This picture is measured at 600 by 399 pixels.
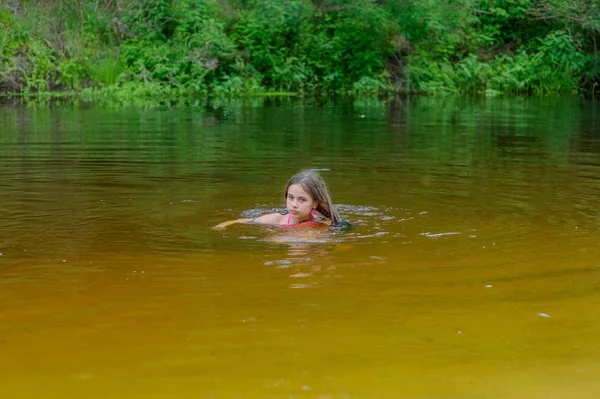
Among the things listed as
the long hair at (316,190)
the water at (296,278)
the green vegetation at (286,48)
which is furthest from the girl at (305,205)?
the green vegetation at (286,48)

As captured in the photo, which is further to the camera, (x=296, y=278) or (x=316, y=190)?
(x=316, y=190)

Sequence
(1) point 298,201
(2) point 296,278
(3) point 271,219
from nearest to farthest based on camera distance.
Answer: (2) point 296,278 → (1) point 298,201 → (3) point 271,219

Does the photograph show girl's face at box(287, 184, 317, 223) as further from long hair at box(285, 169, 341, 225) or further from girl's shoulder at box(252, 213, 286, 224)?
girl's shoulder at box(252, 213, 286, 224)

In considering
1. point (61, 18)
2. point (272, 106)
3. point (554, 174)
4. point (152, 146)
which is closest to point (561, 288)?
point (554, 174)

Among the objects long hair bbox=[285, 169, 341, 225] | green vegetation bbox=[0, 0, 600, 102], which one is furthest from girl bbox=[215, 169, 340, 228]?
green vegetation bbox=[0, 0, 600, 102]

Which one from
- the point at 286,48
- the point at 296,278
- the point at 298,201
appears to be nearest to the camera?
the point at 296,278

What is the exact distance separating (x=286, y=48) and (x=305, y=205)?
2625 cm

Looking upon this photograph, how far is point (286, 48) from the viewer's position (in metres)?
34.3

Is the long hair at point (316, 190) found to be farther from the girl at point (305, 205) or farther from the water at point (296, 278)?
the water at point (296, 278)

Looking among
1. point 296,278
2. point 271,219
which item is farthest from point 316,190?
point 296,278

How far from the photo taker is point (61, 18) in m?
31.8

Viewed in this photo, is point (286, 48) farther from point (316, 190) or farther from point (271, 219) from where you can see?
point (316, 190)

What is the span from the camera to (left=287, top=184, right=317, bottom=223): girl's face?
858 centimetres

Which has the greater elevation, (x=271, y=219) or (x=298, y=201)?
(x=298, y=201)
